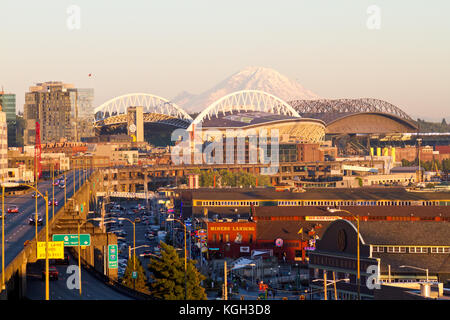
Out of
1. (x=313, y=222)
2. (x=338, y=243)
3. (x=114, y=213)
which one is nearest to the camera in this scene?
(x=338, y=243)

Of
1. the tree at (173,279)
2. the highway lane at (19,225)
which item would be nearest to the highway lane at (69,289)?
the highway lane at (19,225)

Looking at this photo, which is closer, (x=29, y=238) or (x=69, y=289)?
(x=69, y=289)

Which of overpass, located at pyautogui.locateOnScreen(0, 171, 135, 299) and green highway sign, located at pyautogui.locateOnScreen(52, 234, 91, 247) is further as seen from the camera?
green highway sign, located at pyautogui.locateOnScreen(52, 234, 91, 247)

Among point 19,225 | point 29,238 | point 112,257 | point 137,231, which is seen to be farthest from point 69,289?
point 137,231

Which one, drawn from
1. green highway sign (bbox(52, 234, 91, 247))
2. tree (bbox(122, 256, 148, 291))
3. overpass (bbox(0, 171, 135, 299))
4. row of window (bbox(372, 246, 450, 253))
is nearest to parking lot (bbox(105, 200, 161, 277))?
overpass (bbox(0, 171, 135, 299))

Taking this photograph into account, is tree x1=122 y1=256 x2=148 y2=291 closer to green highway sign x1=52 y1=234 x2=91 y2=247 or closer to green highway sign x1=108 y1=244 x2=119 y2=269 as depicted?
green highway sign x1=108 y1=244 x2=119 y2=269

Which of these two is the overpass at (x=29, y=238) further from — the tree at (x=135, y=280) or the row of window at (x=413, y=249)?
the row of window at (x=413, y=249)

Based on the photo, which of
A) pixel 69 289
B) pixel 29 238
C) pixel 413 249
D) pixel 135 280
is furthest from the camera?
pixel 413 249

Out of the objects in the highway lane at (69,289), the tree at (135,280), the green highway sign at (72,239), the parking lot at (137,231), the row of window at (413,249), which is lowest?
the parking lot at (137,231)

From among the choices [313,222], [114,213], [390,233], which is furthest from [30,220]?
[114,213]

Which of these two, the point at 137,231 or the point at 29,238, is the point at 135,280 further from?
the point at 137,231

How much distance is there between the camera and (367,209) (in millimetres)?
130500
